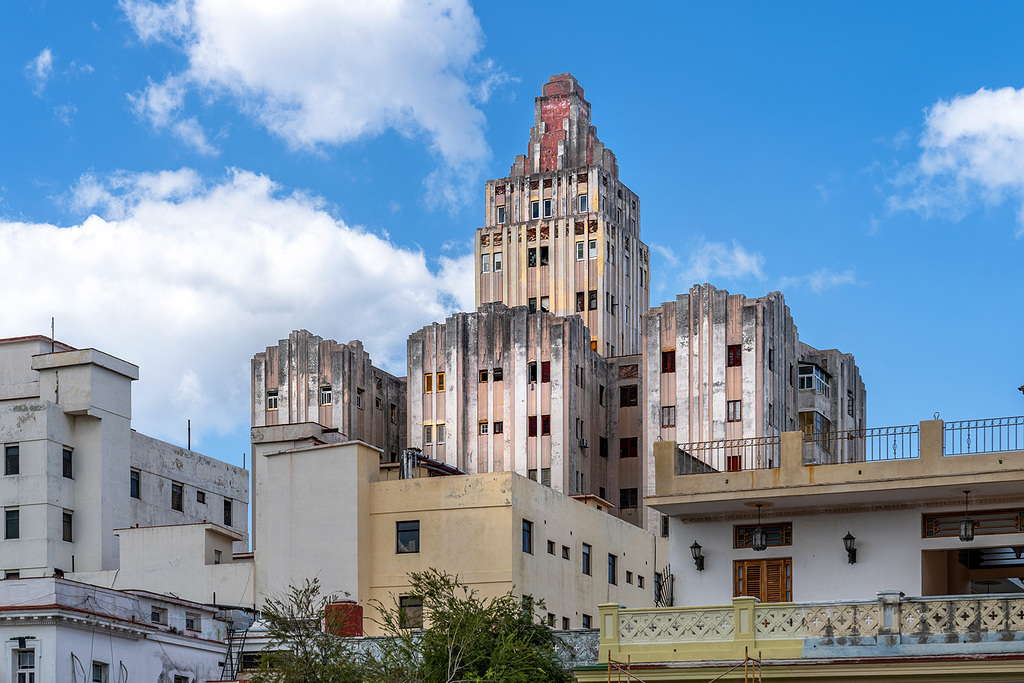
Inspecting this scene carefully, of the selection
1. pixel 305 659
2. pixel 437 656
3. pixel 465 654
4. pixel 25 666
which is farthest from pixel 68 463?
pixel 465 654

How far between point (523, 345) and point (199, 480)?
20.8 meters

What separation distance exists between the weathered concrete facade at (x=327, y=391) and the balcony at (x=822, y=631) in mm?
60461

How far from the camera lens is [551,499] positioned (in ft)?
189

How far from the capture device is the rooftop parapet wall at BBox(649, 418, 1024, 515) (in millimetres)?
32875

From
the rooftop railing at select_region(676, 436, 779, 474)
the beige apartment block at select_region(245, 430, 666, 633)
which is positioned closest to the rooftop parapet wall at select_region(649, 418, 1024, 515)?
the rooftop railing at select_region(676, 436, 779, 474)

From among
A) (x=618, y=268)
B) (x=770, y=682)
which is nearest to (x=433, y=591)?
(x=770, y=682)

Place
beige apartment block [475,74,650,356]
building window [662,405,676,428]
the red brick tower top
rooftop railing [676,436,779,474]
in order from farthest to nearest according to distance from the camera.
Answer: the red brick tower top < beige apartment block [475,74,650,356] < building window [662,405,676,428] < rooftop railing [676,436,779,474]

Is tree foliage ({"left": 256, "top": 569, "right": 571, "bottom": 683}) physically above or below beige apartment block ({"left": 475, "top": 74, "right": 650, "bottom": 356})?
below

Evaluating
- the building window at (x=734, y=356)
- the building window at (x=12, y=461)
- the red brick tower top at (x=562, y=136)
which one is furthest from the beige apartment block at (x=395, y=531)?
the red brick tower top at (x=562, y=136)

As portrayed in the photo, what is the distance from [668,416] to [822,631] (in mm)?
56876

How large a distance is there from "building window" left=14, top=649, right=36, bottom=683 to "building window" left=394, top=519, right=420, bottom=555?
15103 mm

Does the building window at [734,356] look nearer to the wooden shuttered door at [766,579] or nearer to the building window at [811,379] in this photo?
the building window at [811,379]

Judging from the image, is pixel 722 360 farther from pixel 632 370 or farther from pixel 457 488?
pixel 457 488

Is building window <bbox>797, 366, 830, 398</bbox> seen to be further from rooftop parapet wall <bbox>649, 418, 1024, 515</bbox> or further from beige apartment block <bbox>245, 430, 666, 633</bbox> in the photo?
rooftop parapet wall <bbox>649, 418, 1024, 515</bbox>
